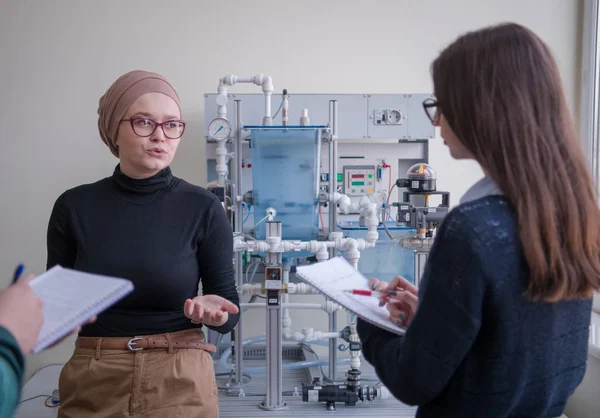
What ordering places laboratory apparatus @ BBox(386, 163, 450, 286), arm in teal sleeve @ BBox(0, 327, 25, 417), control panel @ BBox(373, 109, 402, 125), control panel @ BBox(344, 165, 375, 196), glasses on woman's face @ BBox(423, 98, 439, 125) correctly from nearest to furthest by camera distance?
arm in teal sleeve @ BBox(0, 327, 25, 417)
glasses on woman's face @ BBox(423, 98, 439, 125)
laboratory apparatus @ BBox(386, 163, 450, 286)
control panel @ BBox(373, 109, 402, 125)
control panel @ BBox(344, 165, 375, 196)

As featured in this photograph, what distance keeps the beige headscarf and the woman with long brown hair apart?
0.78 meters

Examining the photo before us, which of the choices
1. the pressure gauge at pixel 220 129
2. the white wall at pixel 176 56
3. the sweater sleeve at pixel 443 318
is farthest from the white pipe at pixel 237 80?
the sweater sleeve at pixel 443 318

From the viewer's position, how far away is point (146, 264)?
4.15 ft

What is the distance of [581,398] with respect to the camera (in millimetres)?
2420

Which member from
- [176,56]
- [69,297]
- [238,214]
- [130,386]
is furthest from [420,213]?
[176,56]

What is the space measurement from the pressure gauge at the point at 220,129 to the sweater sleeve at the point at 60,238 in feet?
4.33

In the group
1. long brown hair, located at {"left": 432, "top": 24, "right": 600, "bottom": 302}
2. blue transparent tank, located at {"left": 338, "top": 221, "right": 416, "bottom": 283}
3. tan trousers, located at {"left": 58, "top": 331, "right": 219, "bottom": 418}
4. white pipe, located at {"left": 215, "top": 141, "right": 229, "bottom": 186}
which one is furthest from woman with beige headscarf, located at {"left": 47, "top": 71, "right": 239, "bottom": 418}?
blue transparent tank, located at {"left": 338, "top": 221, "right": 416, "bottom": 283}

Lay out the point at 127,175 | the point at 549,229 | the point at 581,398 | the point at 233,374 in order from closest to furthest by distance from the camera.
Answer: the point at 549,229
the point at 127,175
the point at 581,398
the point at 233,374

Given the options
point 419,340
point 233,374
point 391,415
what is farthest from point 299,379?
point 419,340

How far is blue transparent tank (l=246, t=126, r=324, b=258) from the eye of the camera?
8.32 ft

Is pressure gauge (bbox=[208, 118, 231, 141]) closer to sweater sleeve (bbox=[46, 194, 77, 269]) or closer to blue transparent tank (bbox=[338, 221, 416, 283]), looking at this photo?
blue transparent tank (bbox=[338, 221, 416, 283])

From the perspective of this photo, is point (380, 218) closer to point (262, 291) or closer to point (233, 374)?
point (262, 291)

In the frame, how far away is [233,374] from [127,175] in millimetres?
1719

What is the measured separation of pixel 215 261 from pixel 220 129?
1356mm
